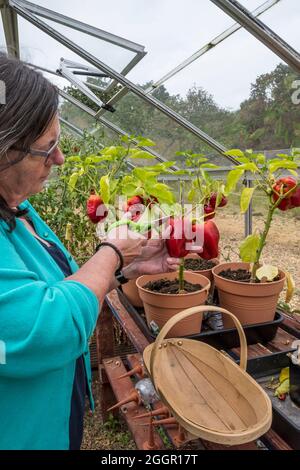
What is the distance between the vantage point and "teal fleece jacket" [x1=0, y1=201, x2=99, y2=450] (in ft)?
1.78

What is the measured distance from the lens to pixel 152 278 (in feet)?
3.81

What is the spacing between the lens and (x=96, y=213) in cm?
117

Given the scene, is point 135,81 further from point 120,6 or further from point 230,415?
point 230,415

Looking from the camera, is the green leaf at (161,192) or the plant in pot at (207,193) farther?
the plant in pot at (207,193)

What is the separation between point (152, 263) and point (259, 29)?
1167 mm

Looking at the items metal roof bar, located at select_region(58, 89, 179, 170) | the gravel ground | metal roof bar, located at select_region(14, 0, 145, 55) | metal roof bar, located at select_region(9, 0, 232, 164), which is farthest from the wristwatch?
metal roof bar, located at select_region(58, 89, 179, 170)

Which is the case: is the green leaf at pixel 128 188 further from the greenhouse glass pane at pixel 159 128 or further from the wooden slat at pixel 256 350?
the greenhouse glass pane at pixel 159 128

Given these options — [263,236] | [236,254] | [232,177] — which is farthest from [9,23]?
[263,236]

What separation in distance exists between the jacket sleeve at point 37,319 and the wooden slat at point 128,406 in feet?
1.96

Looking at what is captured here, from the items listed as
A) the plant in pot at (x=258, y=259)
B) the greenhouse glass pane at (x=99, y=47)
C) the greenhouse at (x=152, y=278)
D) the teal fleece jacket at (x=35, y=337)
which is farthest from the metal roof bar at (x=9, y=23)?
the teal fleece jacket at (x=35, y=337)

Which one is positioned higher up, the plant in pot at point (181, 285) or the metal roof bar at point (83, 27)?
the metal roof bar at point (83, 27)

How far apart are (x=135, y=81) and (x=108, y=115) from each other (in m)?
0.98

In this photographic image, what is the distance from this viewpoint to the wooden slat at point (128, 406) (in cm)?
105

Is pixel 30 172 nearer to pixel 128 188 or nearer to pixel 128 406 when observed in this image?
pixel 128 188
